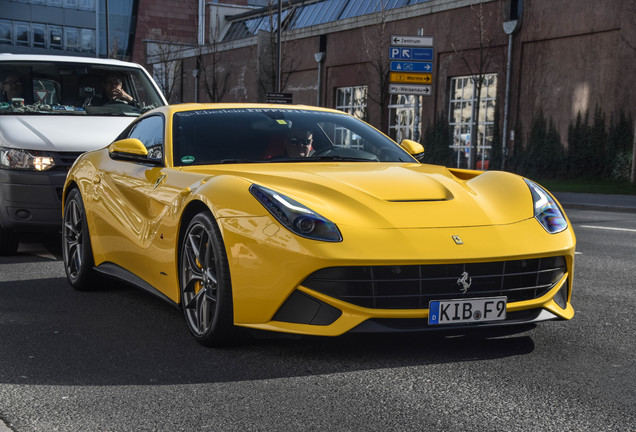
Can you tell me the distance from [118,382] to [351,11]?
37.3 m

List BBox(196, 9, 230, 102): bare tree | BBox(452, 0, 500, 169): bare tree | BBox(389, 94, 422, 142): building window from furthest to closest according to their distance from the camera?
1. BBox(196, 9, 230, 102): bare tree
2. BBox(389, 94, 422, 142): building window
3. BBox(452, 0, 500, 169): bare tree

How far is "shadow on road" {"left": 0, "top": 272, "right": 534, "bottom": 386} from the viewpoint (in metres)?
4.28

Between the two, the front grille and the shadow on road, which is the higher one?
the front grille

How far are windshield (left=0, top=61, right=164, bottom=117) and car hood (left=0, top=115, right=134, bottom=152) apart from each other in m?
0.36

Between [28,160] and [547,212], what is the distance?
534 centimetres

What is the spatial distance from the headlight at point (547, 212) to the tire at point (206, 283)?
5.57 ft

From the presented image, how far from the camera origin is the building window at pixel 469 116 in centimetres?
3125

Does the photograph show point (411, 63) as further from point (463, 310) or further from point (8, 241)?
point (463, 310)

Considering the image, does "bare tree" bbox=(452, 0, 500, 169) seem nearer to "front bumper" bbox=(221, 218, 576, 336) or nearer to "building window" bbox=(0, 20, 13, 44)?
"front bumper" bbox=(221, 218, 576, 336)

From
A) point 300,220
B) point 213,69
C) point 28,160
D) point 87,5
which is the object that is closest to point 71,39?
point 87,5

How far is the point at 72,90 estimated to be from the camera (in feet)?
A: 33.0

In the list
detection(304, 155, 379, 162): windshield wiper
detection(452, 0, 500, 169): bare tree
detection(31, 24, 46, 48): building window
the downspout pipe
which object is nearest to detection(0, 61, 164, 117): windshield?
detection(304, 155, 379, 162): windshield wiper

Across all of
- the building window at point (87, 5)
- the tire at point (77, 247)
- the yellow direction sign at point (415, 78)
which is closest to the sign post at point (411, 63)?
the yellow direction sign at point (415, 78)

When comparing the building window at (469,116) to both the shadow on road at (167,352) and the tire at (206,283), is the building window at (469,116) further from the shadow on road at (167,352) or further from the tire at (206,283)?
the tire at (206,283)
